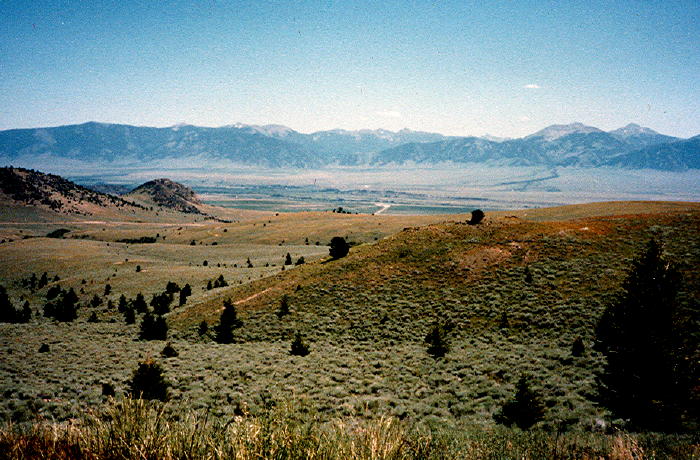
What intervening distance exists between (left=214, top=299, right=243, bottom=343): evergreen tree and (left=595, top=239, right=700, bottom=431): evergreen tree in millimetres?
26727

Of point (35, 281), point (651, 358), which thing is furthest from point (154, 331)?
point (35, 281)

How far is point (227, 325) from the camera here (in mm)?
31469

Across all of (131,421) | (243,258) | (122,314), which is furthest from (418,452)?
(243,258)

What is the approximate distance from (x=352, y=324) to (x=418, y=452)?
79.6 ft

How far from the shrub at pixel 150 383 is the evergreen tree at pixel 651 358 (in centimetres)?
2138

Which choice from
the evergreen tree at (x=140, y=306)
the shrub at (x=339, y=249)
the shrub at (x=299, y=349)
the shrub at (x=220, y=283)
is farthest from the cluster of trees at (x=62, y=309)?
the shrub at (x=339, y=249)

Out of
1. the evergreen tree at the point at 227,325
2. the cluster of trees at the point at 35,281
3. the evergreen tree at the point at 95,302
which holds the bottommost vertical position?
the cluster of trees at the point at 35,281

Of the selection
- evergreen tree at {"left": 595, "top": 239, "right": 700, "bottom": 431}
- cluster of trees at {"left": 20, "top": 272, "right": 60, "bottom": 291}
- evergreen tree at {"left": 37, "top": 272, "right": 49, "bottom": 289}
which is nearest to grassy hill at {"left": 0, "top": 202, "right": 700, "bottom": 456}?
evergreen tree at {"left": 595, "top": 239, "right": 700, "bottom": 431}

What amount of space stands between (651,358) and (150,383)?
23.3m

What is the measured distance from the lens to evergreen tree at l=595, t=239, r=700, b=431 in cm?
1338

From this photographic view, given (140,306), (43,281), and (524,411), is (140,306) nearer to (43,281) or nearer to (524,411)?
(43,281)

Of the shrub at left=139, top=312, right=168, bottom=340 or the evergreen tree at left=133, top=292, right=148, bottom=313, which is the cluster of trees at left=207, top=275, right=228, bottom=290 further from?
the shrub at left=139, top=312, right=168, bottom=340

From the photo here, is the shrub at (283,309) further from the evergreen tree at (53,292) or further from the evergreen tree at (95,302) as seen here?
the evergreen tree at (53,292)

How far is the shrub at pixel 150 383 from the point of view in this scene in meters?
17.7
